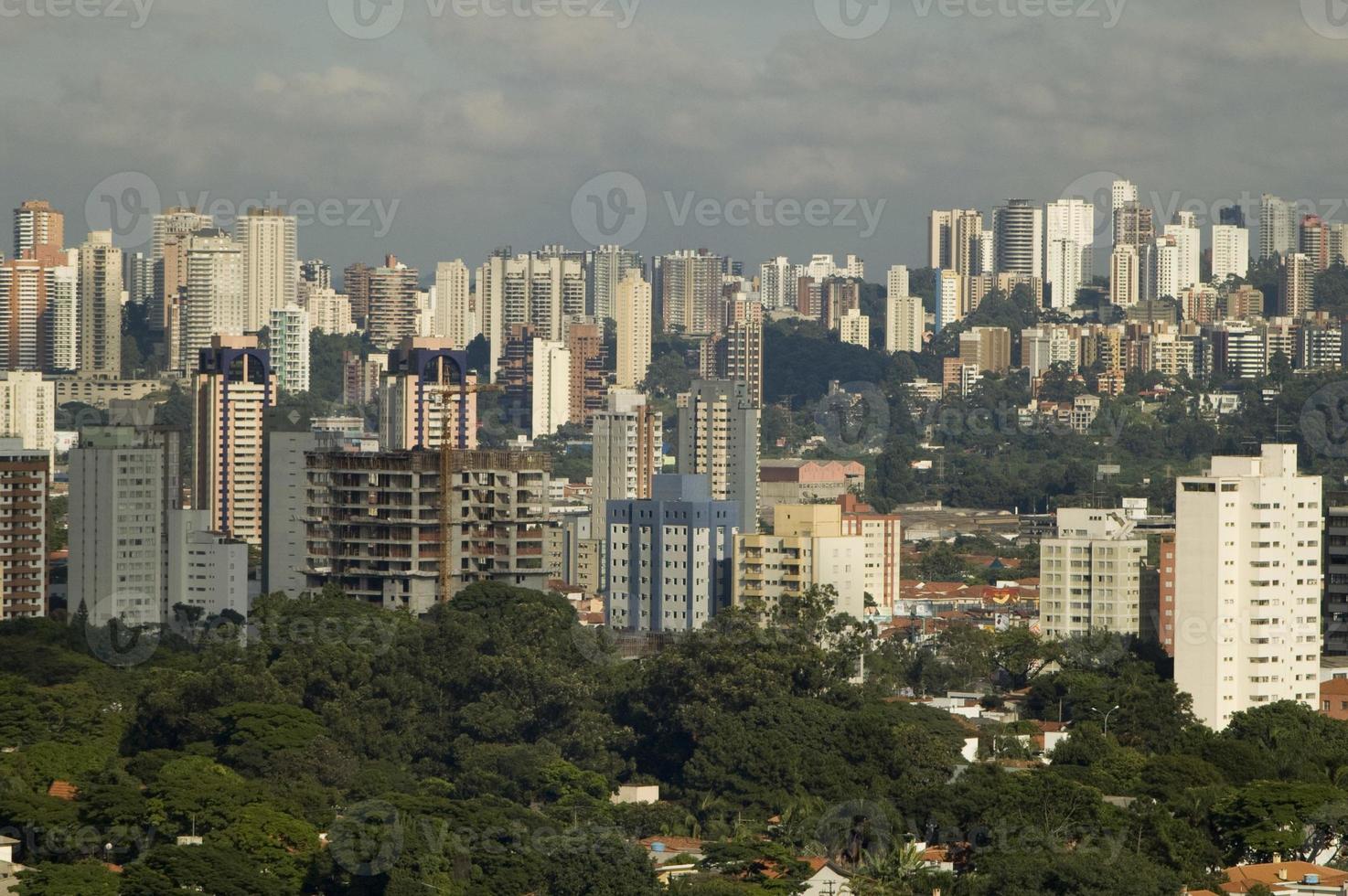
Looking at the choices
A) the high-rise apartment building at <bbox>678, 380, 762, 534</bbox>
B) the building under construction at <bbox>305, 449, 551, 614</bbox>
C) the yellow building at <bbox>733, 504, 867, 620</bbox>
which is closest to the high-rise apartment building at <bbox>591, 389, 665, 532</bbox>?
the high-rise apartment building at <bbox>678, 380, 762, 534</bbox>

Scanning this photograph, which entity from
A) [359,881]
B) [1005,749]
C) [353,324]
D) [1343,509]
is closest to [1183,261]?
[353,324]

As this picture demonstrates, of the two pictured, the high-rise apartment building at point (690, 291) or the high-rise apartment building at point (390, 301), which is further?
the high-rise apartment building at point (690, 291)

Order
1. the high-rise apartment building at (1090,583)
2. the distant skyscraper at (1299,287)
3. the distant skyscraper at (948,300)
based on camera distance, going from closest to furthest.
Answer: the high-rise apartment building at (1090,583)
the distant skyscraper at (1299,287)
the distant skyscraper at (948,300)

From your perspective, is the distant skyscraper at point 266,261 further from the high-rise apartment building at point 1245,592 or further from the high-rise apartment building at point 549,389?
the high-rise apartment building at point 1245,592

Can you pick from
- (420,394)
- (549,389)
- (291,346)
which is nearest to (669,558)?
(420,394)

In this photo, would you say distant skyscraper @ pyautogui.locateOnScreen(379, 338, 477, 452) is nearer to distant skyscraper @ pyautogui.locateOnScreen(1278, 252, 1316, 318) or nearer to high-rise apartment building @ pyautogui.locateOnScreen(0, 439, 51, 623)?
high-rise apartment building @ pyautogui.locateOnScreen(0, 439, 51, 623)

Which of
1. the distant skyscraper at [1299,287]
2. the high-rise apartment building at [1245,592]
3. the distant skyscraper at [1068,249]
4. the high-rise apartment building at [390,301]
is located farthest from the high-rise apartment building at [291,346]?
the high-rise apartment building at [1245,592]

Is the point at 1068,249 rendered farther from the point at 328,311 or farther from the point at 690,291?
the point at 328,311
